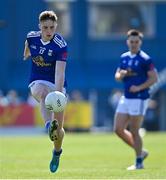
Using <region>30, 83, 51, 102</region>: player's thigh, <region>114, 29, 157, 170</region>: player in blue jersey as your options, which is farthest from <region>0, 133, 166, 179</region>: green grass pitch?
<region>30, 83, 51, 102</region>: player's thigh

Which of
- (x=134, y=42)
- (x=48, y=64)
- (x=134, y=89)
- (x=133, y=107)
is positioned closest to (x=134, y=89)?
(x=134, y=89)

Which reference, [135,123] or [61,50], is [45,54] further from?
[135,123]

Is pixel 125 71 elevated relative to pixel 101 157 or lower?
elevated

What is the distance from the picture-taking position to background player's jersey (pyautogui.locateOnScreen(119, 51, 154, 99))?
51.5ft

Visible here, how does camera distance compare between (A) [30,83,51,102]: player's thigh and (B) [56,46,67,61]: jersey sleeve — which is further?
(A) [30,83,51,102]: player's thigh

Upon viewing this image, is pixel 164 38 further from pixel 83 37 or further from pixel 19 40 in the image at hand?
pixel 19 40

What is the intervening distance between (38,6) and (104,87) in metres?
6.21

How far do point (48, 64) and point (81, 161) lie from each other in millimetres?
5309

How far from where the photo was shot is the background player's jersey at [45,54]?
12.8m

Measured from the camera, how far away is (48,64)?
13.0 m

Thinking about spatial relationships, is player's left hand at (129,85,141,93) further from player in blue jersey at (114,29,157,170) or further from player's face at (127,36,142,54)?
player's face at (127,36,142,54)

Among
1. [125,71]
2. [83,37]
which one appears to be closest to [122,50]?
[83,37]

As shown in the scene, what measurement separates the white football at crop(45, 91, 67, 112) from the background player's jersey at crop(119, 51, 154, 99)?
3620 mm

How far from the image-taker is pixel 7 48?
155 ft
